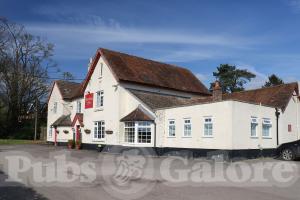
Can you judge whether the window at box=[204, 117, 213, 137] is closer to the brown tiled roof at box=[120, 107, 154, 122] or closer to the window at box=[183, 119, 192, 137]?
the window at box=[183, 119, 192, 137]

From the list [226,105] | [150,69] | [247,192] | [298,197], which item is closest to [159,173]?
[247,192]

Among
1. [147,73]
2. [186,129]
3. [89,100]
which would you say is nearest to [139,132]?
[186,129]

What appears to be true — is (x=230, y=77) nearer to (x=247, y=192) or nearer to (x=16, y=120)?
(x=16, y=120)

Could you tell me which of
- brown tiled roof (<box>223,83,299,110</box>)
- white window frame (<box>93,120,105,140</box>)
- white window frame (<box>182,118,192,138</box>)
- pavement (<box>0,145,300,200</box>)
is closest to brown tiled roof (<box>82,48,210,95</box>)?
white window frame (<box>93,120,105,140</box>)

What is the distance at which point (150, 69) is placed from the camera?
37406 mm

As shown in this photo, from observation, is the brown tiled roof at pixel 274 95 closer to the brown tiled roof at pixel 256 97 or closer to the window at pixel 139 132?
the brown tiled roof at pixel 256 97

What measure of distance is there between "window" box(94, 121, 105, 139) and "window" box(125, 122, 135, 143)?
355 centimetres

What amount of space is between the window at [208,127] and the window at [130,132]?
24.7 feet

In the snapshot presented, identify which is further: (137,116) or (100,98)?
(100,98)

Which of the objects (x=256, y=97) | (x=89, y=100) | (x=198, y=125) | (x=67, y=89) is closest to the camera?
(x=198, y=125)

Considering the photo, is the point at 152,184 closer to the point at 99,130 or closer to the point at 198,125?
the point at 198,125

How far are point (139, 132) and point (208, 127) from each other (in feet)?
22.8

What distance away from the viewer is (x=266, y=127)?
86.9 feet

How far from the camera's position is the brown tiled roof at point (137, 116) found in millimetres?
29159
